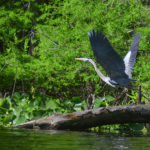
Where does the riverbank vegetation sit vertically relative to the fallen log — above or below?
above

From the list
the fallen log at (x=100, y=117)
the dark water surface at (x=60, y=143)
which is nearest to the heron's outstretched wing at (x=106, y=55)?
the fallen log at (x=100, y=117)

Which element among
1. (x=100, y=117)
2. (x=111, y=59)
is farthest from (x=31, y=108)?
(x=111, y=59)

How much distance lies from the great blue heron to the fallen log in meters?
0.76

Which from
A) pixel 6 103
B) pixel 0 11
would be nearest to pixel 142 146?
pixel 6 103

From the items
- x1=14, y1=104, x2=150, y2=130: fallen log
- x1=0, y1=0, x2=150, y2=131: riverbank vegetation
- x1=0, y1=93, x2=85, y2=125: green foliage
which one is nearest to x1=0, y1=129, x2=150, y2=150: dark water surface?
x1=14, y1=104, x2=150, y2=130: fallen log

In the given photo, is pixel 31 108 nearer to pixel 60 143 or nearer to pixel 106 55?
pixel 106 55

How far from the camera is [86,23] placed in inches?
413

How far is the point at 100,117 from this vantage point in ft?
22.3

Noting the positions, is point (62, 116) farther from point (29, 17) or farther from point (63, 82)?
point (29, 17)

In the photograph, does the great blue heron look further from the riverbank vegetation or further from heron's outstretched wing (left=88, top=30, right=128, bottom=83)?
the riverbank vegetation

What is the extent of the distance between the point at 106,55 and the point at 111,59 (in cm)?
15

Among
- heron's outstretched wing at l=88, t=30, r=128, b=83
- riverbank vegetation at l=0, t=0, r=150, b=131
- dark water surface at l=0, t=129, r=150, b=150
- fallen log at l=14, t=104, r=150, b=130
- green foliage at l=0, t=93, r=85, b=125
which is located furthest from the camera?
riverbank vegetation at l=0, t=0, r=150, b=131

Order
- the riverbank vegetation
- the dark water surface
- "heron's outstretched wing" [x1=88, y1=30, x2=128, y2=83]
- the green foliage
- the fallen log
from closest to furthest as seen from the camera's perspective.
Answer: the dark water surface
"heron's outstretched wing" [x1=88, y1=30, x2=128, y2=83]
the fallen log
the green foliage
the riverbank vegetation

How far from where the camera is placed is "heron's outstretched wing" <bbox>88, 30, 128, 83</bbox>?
6.25 meters
